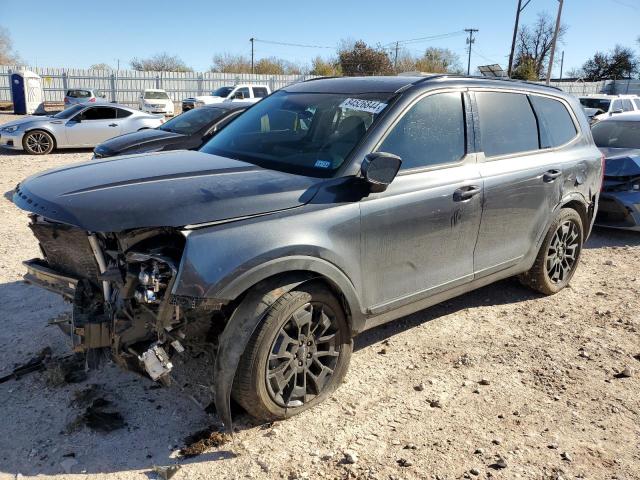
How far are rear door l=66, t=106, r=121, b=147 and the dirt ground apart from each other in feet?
34.8

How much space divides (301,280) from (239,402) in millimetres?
750

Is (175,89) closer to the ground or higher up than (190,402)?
higher up

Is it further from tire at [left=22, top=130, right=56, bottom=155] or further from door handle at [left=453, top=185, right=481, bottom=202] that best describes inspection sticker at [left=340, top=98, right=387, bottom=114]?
tire at [left=22, top=130, right=56, bottom=155]

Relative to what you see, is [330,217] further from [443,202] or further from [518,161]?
[518,161]

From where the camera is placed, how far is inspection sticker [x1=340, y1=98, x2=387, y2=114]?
3564mm

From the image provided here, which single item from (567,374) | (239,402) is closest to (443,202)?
(567,374)

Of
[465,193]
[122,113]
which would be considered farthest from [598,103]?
[465,193]

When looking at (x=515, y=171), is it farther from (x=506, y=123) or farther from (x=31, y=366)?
(x=31, y=366)

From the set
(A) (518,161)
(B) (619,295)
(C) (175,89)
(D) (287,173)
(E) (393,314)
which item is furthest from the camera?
(C) (175,89)

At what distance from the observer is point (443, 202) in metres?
3.69

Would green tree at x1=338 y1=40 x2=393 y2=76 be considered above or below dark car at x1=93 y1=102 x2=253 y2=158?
above

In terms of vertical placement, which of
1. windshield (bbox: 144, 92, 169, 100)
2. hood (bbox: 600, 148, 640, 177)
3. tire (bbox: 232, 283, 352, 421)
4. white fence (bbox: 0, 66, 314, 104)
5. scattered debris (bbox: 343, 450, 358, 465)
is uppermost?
white fence (bbox: 0, 66, 314, 104)

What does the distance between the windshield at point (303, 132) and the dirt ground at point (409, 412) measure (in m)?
1.49

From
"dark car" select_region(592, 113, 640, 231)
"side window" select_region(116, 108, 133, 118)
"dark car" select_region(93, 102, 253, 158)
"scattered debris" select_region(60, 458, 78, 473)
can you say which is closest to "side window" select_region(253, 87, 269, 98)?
"side window" select_region(116, 108, 133, 118)
